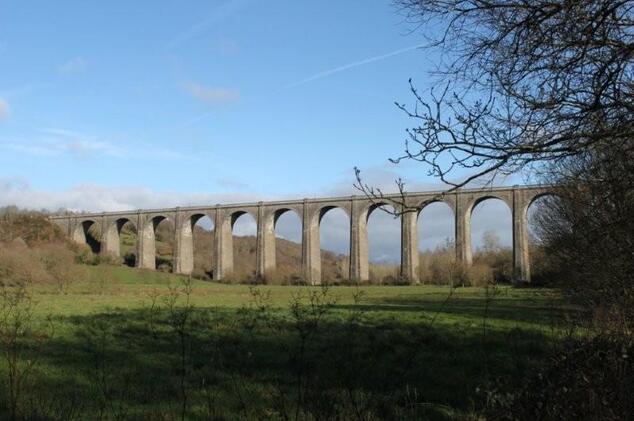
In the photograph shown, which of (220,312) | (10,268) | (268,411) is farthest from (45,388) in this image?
(10,268)

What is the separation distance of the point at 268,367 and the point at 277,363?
293mm

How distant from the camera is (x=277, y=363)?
28.2 ft

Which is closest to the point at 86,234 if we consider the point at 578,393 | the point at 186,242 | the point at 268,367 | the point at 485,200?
the point at 186,242

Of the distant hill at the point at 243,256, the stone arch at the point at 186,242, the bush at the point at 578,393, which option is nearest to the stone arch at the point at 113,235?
the distant hill at the point at 243,256

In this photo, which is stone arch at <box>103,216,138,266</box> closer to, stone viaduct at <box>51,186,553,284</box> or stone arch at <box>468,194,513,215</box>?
stone viaduct at <box>51,186,553,284</box>

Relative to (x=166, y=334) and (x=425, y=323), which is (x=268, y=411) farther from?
(x=425, y=323)

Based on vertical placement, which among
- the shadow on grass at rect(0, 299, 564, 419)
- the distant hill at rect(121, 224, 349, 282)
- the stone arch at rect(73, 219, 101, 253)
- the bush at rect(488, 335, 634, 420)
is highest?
the stone arch at rect(73, 219, 101, 253)

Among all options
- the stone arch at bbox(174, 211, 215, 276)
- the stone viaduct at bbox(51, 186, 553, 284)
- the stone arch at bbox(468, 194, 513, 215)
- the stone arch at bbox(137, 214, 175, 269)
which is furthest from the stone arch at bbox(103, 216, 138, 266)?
the stone arch at bbox(468, 194, 513, 215)

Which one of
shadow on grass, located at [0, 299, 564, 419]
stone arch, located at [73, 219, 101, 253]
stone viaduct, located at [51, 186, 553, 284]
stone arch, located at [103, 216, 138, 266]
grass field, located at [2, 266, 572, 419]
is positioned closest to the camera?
grass field, located at [2, 266, 572, 419]

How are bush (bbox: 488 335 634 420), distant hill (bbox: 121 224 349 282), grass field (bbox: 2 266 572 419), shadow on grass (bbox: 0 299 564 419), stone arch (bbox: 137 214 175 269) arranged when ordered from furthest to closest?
1. stone arch (bbox: 137 214 175 269)
2. distant hill (bbox: 121 224 349 282)
3. shadow on grass (bbox: 0 299 564 419)
4. grass field (bbox: 2 266 572 419)
5. bush (bbox: 488 335 634 420)

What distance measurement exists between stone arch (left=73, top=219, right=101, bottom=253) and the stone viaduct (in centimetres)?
12

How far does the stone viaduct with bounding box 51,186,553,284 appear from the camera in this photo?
4822 centimetres

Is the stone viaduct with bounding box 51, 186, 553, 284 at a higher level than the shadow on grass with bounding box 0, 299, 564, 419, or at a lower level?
higher

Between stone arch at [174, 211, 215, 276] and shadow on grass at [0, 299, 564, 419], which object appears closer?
shadow on grass at [0, 299, 564, 419]
